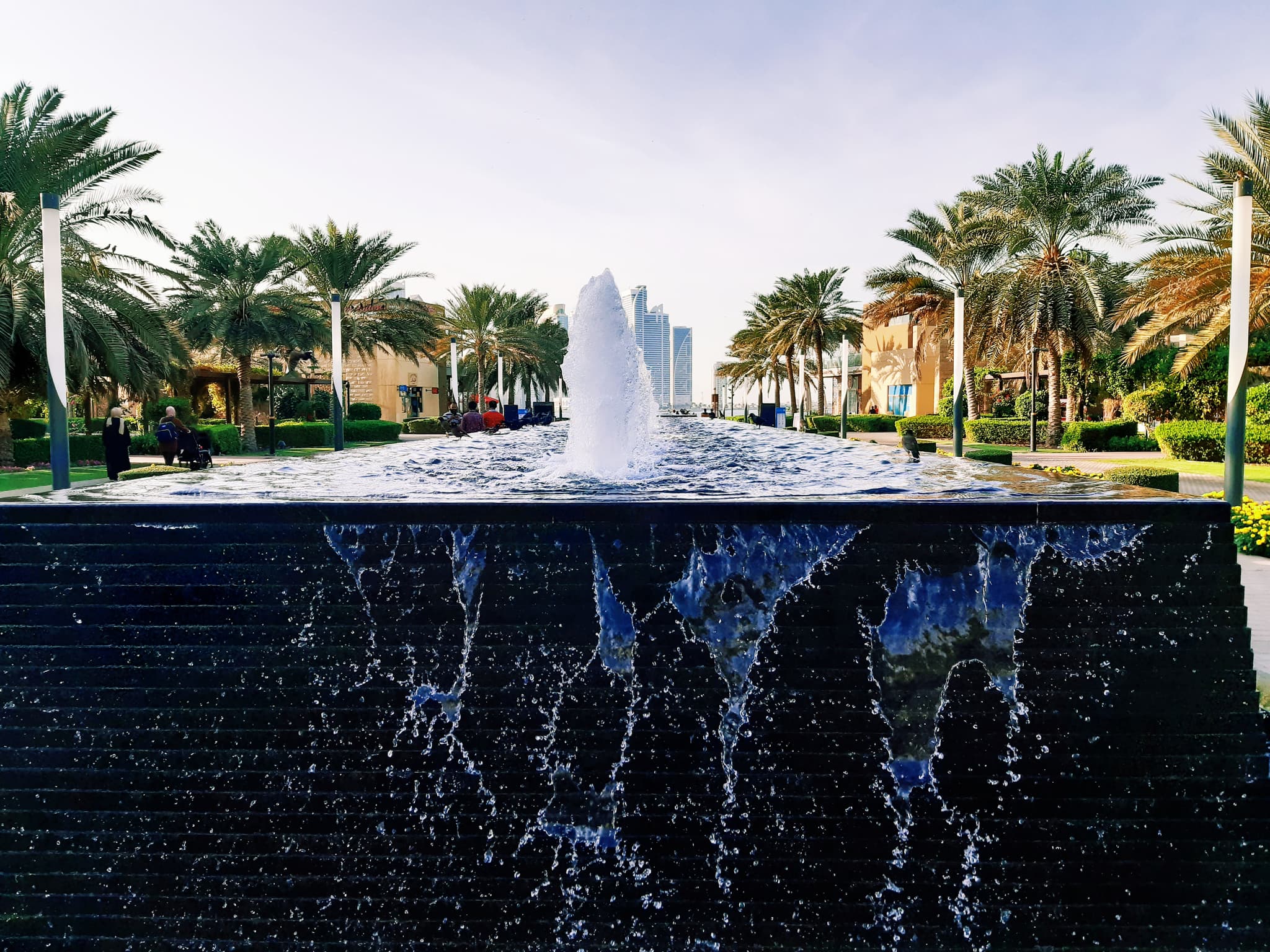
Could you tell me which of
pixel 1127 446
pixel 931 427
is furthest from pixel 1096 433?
pixel 931 427

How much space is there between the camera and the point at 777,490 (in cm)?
482

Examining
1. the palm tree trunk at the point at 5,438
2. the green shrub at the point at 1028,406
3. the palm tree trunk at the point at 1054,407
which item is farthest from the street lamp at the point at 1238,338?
the green shrub at the point at 1028,406

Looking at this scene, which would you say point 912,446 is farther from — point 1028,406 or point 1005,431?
point 1028,406

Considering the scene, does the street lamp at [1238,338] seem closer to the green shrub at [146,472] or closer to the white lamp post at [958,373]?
the white lamp post at [958,373]

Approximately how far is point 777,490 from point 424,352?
98.6 feet

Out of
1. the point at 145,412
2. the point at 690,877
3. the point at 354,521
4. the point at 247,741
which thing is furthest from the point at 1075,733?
the point at 145,412

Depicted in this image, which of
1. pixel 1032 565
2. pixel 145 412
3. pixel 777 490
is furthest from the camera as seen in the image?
pixel 145 412

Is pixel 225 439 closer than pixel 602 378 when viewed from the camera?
No

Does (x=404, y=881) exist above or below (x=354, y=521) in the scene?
below

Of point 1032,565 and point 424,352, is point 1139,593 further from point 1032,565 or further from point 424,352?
point 424,352

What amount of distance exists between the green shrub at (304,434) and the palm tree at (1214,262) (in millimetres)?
22942

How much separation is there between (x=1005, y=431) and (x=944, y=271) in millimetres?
5862

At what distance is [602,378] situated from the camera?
9148mm

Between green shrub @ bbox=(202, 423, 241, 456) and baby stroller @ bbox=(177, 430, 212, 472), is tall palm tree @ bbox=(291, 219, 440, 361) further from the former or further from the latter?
baby stroller @ bbox=(177, 430, 212, 472)
